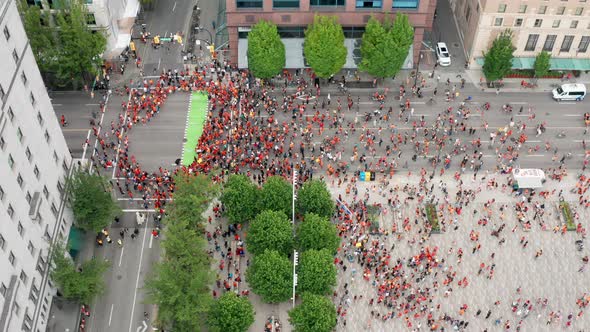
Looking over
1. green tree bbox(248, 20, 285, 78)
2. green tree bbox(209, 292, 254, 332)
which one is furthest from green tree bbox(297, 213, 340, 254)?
green tree bbox(248, 20, 285, 78)

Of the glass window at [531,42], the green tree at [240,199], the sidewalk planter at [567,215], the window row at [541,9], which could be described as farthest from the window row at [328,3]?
the sidewalk planter at [567,215]

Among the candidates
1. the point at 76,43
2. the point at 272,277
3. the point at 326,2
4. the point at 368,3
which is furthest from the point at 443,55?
the point at 76,43

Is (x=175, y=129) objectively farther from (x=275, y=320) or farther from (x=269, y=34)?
(x=275, y=320)

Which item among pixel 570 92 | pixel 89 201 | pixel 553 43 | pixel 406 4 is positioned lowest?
pixel 89 201

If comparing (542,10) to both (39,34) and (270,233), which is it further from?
(39,34)

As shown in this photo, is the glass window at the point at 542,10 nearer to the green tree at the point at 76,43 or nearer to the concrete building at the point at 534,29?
the concrete building at the point at 534,29

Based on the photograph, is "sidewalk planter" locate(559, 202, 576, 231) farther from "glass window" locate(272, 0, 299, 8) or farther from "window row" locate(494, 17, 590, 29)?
"glass window" locate(272, 0, 299, 8)

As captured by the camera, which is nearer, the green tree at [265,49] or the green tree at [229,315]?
the green tree at [229,315]
